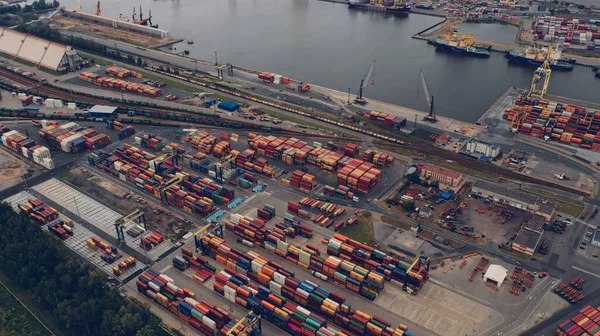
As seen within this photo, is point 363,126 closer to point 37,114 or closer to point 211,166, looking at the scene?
point 211,166

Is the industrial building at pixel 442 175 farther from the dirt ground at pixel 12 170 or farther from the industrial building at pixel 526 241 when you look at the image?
the dirt ground at pixel 12 170

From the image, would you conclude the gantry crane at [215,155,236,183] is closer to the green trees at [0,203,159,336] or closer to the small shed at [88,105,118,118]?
the green trees at [0,203,159,336]

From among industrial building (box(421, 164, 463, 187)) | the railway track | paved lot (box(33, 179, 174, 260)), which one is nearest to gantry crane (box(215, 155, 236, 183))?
the railway track

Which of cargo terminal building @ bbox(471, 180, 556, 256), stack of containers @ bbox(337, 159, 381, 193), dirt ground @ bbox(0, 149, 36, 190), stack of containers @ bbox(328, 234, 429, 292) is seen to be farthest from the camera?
dirt ground @ bbox(0, 149, 36, 190)

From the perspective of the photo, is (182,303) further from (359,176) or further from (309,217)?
(359,176)

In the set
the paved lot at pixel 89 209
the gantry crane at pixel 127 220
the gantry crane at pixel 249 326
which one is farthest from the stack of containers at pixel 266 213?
the gantry crane at pixel 249 326

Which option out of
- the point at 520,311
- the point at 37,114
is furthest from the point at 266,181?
the point at 37,114

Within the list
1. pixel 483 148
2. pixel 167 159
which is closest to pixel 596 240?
pixel 483 148
